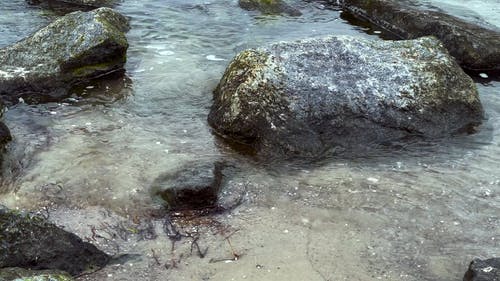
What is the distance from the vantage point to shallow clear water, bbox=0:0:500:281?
5.65m

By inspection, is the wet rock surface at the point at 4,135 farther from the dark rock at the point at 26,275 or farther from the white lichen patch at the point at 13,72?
the dark rock at the point at 26,275

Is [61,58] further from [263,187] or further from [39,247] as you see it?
[39,247]

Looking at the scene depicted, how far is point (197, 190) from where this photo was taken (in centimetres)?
656

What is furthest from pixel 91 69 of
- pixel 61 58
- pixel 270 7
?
pixel 270 7

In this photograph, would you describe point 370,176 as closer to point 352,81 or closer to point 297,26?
point 352,81

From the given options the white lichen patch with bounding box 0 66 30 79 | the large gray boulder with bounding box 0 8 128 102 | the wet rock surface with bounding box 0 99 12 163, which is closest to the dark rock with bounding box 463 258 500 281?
the wet rock surface with bounding box 0 99 12 163

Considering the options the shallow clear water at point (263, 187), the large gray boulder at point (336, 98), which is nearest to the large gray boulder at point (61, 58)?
the shallow clear water at point (263, 187)

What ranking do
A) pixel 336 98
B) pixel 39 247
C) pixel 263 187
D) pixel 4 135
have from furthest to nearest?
pixel 336 98
pixel 4 135
pixel 263 187
pixel 39 247

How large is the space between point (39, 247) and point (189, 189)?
190cm

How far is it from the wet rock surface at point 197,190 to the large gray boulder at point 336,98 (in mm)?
1063

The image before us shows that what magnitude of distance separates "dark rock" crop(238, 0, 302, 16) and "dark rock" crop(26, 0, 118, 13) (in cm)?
318

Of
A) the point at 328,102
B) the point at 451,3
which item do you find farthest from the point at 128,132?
the point at 451,3

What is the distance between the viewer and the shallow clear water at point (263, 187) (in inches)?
223

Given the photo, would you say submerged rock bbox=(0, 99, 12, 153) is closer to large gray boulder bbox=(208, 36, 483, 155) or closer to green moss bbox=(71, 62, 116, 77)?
green moss bbox=(71, 62, 116, 77)
